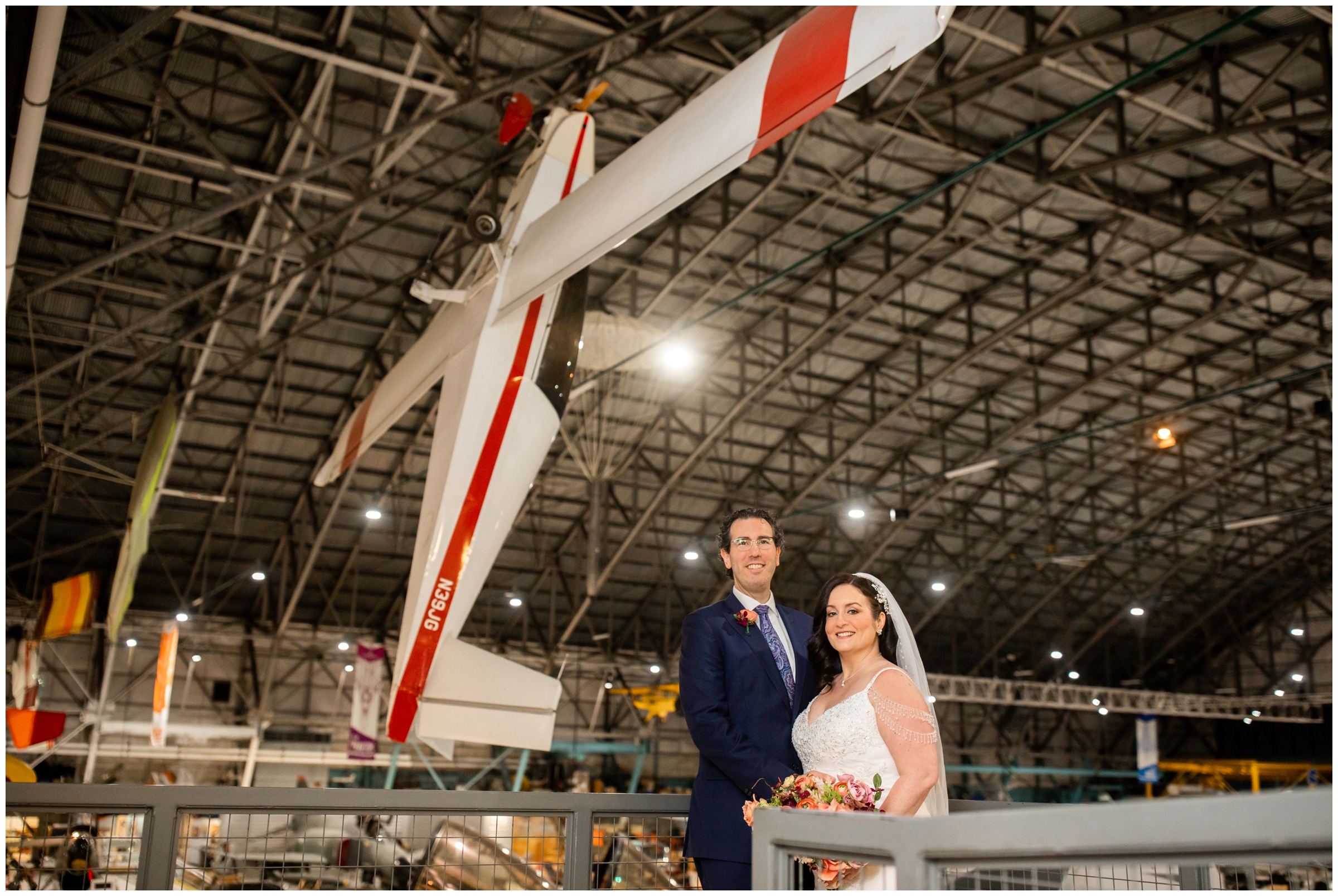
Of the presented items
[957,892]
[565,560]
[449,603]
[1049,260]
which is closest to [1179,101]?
[1049,260]

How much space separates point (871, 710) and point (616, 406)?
63.9ft

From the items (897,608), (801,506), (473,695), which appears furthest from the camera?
(801,506)

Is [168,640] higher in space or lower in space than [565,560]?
lower

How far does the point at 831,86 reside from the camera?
339cm

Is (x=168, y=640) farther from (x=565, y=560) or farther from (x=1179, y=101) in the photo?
(x=1179, y=101)

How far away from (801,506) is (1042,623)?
44.7 ft

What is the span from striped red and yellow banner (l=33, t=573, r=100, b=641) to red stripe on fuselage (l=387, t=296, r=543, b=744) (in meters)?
10.1

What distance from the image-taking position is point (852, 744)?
10.6 ft

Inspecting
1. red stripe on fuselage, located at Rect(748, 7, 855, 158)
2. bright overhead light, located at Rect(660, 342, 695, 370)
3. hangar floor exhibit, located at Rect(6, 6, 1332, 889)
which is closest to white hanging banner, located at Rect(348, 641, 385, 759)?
hangar floor exhibit, located at Rect(6, 6, 1332, 889)

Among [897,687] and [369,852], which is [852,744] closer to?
[897,687]

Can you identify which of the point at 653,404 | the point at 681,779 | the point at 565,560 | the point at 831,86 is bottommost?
the point at 681,779

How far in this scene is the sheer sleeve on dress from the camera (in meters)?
3.15

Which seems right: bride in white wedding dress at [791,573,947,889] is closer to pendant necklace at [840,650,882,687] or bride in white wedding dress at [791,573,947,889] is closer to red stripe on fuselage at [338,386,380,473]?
pendant necklace at [840,650,882,687]

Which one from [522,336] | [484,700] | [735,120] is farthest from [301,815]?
[735,120]
